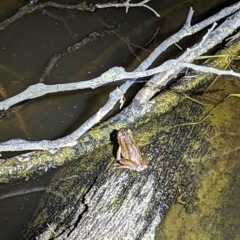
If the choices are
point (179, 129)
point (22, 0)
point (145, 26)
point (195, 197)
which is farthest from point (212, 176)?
point (22, 0)

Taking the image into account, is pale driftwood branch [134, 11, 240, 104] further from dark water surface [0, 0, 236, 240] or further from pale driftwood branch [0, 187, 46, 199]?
pale driftwood branch [0, 187, 46, 199]

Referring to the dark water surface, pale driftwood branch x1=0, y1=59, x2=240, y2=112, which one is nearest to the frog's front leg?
the dark water surface

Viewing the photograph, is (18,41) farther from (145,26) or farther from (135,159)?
(135,159)

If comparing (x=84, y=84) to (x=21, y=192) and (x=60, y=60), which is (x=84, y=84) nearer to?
(x=21, y=192)

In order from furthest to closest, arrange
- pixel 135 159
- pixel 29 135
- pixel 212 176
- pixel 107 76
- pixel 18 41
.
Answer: pixel 18 41
pixel 29 135
pixel 212 176
pixel 135 159
pixel 107 76

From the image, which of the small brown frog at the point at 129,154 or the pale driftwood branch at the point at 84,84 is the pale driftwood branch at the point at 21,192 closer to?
the small brown frog at the point at 129,154

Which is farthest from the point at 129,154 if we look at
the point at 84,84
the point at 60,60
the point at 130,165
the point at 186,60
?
the point at 60,60
